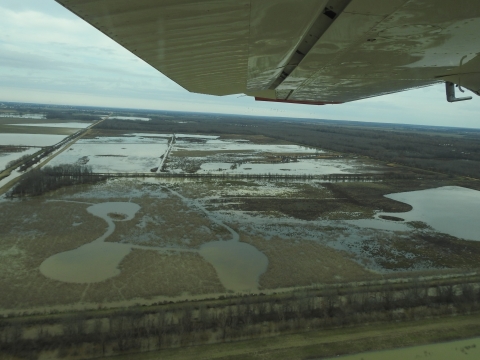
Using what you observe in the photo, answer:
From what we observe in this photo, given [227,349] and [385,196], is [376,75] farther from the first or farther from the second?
[385,196]

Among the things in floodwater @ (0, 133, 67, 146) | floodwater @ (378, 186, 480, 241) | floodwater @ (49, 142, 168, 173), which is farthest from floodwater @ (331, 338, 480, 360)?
floodwater @ (0, 133, 67, 146)

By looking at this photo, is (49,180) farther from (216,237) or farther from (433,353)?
(433,353)

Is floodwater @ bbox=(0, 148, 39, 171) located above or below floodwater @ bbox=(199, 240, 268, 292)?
below

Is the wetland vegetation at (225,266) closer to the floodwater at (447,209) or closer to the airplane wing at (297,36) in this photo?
the floodwater at (447,209)

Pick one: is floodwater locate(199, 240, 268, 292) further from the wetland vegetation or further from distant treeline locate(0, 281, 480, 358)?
distant treeline locate(0, 281, 480, 358)

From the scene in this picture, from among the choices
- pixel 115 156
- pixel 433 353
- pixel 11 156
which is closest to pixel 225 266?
pixel 433 353

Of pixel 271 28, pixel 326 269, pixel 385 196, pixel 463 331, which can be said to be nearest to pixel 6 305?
pixel 326 269
